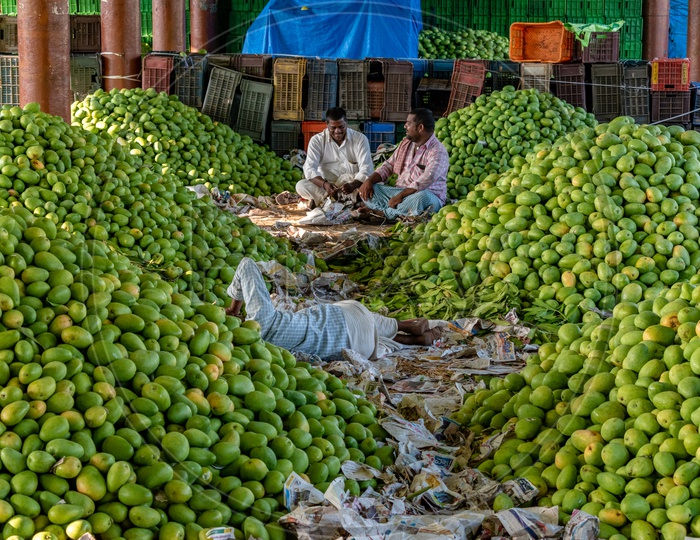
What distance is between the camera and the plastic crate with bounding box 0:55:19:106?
988cm

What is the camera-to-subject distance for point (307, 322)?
154 inches

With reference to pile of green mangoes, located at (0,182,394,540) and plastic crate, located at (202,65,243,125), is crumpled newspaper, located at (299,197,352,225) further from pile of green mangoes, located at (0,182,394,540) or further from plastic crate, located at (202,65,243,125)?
pile of green mangoes, located at (0,182,394,540)

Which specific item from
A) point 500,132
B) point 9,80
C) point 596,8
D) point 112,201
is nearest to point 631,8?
point 596,8

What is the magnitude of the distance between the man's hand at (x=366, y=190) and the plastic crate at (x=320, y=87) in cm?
232

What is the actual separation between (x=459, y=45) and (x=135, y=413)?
12.8 meters

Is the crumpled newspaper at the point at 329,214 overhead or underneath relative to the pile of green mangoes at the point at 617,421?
overhead

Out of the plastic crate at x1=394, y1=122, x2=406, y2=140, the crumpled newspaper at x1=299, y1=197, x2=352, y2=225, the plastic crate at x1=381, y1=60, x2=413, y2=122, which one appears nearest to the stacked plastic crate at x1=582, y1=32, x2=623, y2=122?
the plastic crate at x1=381, y1=60, x2=413, y2=122

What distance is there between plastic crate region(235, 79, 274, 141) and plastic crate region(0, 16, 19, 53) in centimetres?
294

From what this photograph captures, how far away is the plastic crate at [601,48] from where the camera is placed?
9867mm

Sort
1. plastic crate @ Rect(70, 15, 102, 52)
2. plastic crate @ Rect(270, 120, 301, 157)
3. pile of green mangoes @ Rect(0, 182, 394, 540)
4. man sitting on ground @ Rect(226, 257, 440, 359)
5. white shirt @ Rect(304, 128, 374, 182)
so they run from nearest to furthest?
pile of green mangoes @ Rect(0, 182, 394, 540), man sitting on ground @ Rect(226, 257, 440, 359), white shirt @ Rect(304, 128, 374, 182), plastic crate @ Rect(270, 120, 301, 157), plastic crate @ Rect(70, 15, 102, 52)

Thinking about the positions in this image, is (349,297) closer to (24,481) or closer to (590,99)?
(24,481)

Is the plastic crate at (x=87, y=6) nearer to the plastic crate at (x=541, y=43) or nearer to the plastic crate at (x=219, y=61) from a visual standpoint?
the plastic crate at (x=219, y=61)

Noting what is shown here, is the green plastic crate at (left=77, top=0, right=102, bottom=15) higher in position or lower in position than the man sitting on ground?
higher

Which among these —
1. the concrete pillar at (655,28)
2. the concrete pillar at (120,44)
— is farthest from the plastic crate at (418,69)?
the concrete pillar at (655,28)
